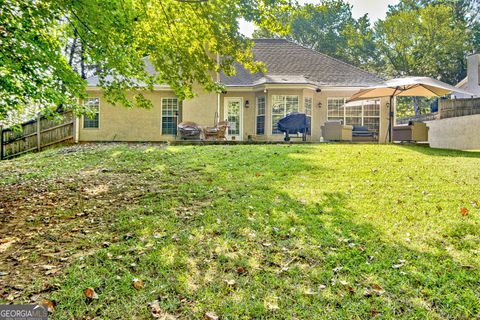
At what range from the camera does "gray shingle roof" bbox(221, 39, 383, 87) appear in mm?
17188

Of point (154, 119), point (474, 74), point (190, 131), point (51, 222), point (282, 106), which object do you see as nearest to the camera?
point (51, 222)

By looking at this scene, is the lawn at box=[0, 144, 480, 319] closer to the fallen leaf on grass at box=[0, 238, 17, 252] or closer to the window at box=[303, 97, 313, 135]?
the fallen leaf on grass at box=[0, 238, 17, 252]

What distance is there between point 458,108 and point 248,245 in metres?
17.2

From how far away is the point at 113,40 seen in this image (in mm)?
6539

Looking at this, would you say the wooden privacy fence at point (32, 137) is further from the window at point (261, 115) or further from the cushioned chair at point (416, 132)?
the cushioned chair at point (416, 132)

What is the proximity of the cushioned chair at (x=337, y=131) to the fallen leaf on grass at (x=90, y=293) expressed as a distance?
12969mm

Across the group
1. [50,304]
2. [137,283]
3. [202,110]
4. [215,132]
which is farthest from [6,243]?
[202,110]

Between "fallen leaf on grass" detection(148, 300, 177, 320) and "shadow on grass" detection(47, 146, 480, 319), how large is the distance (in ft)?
0.15

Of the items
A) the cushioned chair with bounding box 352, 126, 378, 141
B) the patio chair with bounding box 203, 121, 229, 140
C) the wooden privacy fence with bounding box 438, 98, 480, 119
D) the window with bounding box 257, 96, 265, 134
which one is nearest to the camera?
the patio chair with bounding box 203, 121, 229, 140

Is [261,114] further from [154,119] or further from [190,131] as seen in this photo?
[154,119]

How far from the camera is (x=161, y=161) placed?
29.8 feet

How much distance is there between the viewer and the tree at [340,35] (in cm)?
3772

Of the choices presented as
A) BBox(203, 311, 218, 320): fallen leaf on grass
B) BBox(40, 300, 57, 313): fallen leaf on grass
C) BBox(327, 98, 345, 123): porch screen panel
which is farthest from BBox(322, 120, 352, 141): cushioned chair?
BBox(40, 300, 57, 313): fallen leaf on grass

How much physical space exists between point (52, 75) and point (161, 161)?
3543 millimetres
